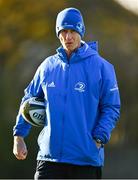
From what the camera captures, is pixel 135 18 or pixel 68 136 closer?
pixel 68 136

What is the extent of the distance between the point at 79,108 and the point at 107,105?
23 cm

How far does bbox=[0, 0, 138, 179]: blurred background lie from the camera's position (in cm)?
1523

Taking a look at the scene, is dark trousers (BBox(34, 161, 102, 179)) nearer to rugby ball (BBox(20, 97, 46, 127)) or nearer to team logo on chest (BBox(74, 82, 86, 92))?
rugby ball (BBox(20, 97, 46, 127))

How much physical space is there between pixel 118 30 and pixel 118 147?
188cm

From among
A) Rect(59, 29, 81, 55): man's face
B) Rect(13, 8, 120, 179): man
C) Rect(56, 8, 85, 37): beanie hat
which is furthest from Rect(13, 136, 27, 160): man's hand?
Rect(56, 8, 85, 37): beanie hat

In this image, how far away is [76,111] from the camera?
7.79 metres

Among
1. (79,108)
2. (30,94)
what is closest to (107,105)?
(79,108)

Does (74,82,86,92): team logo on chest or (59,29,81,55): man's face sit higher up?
(59,29,81,55): man's face

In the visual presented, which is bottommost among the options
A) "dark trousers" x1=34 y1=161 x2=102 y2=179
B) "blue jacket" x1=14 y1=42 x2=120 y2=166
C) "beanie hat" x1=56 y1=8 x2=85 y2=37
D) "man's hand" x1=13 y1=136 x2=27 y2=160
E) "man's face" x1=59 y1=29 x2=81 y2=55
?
"dark trousers" x1=34 y1=161 x2=102 y2=179

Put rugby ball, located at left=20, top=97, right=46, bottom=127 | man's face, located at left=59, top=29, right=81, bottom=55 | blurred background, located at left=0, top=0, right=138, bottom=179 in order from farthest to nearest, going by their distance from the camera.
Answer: blurred background, located at left=0, top=0, right=138, bottom=179 < rugby ball, located at left=20, top=97, right=46, bottom=127 < man's face, located at left=59, top=29, right=81, bottom=55

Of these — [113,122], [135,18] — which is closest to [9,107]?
[135,18]

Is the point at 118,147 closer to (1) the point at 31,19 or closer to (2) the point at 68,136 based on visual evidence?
(1) the point at 31,19

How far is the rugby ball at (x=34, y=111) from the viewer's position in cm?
808

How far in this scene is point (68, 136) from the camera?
7.80m
